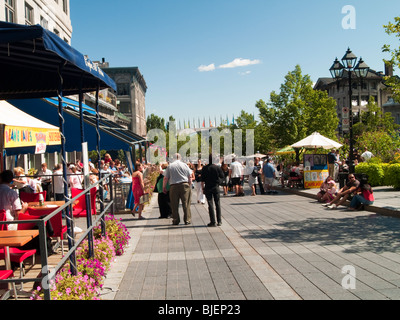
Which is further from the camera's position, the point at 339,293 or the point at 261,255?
the point at 261,255

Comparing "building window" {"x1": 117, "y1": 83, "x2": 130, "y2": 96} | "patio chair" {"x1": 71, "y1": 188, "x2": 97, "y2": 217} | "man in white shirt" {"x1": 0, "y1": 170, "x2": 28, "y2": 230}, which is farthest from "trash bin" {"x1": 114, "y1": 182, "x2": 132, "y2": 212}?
"building window" {"x1": 117, "y1": 83, "x2": 130, "y2": 96}

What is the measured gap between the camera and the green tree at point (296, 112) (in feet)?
120

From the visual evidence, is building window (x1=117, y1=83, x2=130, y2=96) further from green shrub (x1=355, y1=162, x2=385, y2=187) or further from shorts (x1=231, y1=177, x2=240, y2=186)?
green shrub (x1=355, y1=162, x2=385, y2=187)

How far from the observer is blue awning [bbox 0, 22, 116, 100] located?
392 cm

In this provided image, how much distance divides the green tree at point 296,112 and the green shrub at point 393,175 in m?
18.4

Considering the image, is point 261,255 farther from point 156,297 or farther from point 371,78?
point 371,78

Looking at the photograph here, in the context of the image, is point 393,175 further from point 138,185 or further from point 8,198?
point 8,198

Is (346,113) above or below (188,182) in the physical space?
above

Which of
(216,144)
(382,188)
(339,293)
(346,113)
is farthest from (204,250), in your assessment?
(216,144)

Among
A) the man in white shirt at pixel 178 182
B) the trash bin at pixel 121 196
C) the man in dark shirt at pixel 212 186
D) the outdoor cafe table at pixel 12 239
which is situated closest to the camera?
the outdoor cafe table at pixel 12 239

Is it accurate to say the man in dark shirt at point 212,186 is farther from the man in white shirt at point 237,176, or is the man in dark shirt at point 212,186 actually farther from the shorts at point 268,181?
the shorts at point 268,181

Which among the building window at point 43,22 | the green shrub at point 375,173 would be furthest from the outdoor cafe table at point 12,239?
the building window at point 43,22
